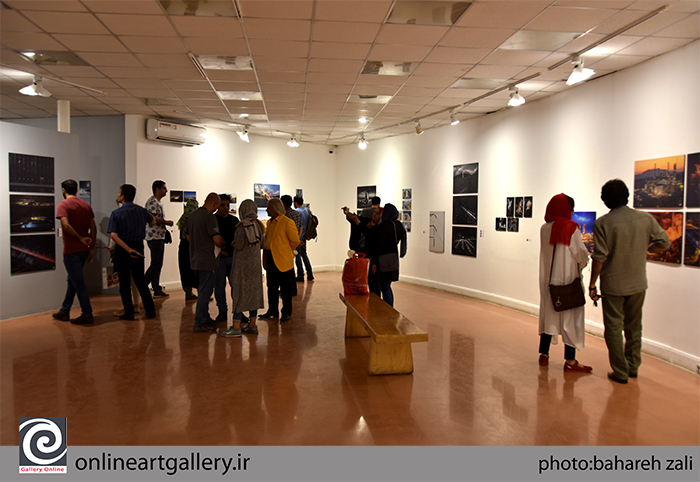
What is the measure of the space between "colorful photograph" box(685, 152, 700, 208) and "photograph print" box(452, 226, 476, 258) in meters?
3.91

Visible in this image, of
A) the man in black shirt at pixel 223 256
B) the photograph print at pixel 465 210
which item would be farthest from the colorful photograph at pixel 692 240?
the man in black shirt at pixel 223 256

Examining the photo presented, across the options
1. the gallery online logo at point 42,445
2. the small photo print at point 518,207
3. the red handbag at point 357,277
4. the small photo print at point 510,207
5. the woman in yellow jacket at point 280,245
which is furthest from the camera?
the small photo print at point 510,207

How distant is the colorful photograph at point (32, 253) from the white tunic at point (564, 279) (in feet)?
21.8

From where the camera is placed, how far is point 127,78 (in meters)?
5.96

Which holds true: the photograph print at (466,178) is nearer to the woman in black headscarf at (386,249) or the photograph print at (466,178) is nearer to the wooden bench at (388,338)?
the woman in black headscarf at (386,249)

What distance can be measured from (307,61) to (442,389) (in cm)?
391

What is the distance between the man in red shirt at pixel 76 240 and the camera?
18.9 feet

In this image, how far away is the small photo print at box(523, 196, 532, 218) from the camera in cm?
689

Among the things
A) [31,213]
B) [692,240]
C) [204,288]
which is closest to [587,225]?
[692,240]

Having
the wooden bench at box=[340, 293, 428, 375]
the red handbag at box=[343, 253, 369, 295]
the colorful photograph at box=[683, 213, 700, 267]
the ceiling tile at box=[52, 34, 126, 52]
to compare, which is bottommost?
the wooden bench at box=[340, 293, 428, 375]

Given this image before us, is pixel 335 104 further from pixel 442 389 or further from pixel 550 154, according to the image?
pixel 442 389

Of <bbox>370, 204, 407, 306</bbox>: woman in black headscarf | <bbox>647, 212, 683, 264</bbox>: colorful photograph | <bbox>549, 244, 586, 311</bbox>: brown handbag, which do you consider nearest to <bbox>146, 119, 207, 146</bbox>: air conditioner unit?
<bbox>370, 204, 407, 306</bbox>: woman in black headscarf

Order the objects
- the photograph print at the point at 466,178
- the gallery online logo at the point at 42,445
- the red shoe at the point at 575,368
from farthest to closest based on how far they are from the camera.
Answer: the photograph print at the point at 466,178 → the red shoe at the point at 575,368 → the gallery online logo at the point at 42,445
